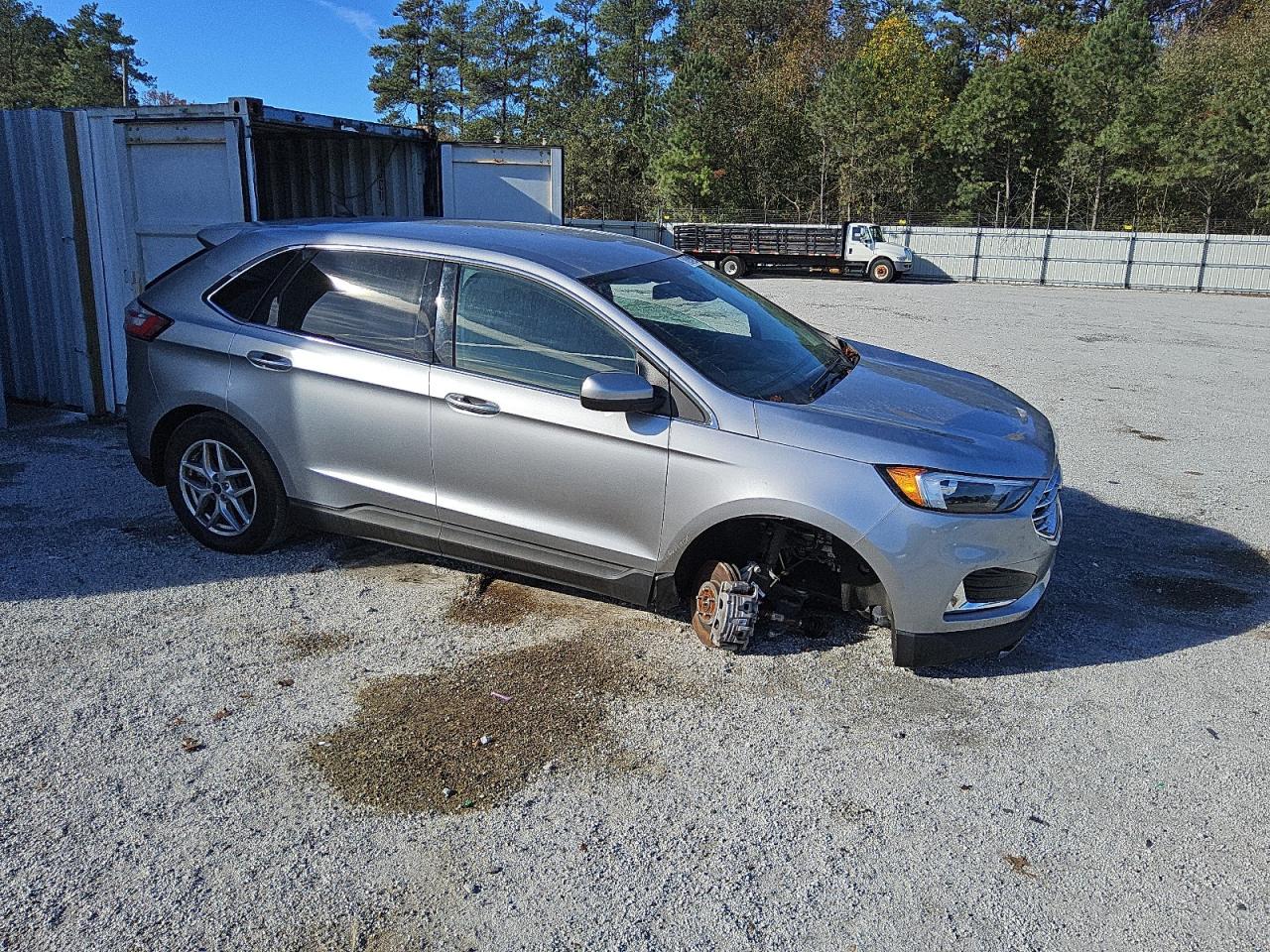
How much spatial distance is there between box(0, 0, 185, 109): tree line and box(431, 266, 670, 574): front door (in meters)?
64.3

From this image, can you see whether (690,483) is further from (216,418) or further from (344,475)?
(216,418)

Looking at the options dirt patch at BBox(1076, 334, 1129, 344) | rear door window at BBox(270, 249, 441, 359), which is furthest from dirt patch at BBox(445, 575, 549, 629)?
dirt patch at BBox(1076, 334, 1129, 344)

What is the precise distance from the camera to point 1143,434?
29.5 ft

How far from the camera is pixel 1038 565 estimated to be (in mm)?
4078

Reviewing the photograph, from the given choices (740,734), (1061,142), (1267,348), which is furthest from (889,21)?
(740,734)

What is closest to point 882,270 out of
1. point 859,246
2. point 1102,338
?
point 859,246

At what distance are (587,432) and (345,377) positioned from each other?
49.0 inches

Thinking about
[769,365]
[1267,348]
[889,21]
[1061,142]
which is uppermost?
[889,21]

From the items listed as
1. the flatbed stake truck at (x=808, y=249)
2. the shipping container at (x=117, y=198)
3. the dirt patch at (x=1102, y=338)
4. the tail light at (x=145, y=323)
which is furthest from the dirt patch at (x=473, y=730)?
the flatbed stake truck at (x=808, y=249)

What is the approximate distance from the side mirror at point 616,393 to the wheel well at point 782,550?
59 cm

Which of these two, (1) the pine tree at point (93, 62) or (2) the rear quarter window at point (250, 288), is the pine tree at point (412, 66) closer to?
(1) the pine tree at point (93, 62)

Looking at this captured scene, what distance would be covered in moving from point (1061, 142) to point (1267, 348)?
36.3 meters

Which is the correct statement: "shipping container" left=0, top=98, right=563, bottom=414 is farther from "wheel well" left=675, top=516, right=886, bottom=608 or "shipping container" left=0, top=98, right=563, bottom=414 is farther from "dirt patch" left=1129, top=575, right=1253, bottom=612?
"dirt patch" left=1129, top=575, right=1253, bottom=612

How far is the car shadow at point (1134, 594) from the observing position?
4480 mm
